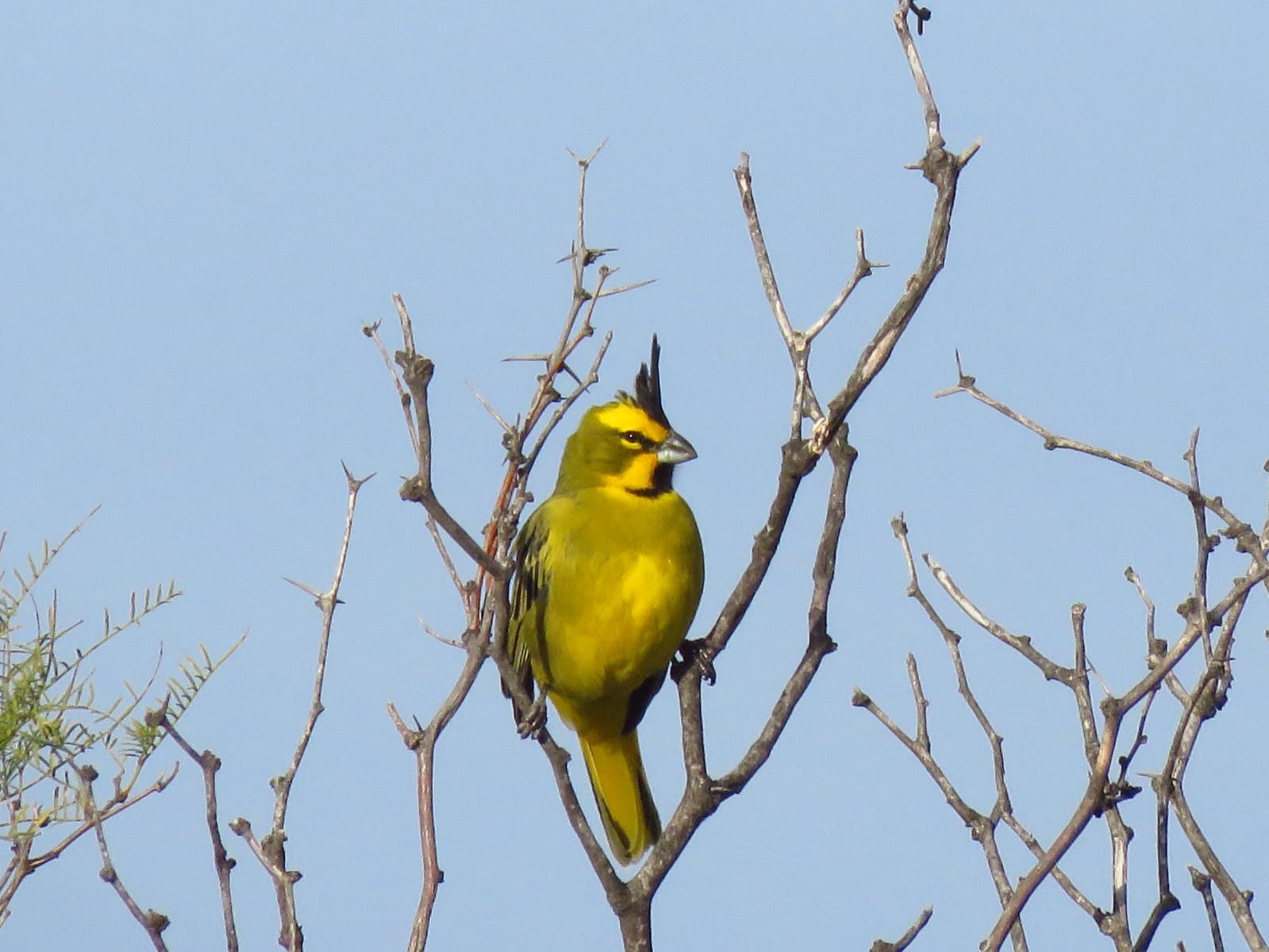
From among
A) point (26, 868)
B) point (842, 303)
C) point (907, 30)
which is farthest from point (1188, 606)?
point (26, 868)

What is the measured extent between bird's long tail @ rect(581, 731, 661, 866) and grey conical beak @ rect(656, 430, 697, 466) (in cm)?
98

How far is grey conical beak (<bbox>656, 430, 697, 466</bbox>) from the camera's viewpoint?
18.5ft

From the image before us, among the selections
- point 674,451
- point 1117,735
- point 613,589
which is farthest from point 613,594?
point 1117,735

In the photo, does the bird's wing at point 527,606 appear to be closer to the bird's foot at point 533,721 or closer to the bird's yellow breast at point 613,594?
the bird's yellow breast at point 613,594

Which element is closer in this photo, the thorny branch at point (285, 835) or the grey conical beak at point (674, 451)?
the thorny branch at point (285, 835)

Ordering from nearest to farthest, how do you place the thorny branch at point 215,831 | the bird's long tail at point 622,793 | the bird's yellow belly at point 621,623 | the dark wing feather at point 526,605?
the thorny branch at point 215,831 < the bird's yellow belly at point 621,623 < the dark wing feather at point 526,605 < the bird's long tail at point 622,793

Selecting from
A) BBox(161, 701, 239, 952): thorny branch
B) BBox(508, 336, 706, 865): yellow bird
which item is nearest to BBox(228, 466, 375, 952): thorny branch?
BBox(161, 701, 239, 952): thorny branch

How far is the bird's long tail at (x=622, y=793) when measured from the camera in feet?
18.9

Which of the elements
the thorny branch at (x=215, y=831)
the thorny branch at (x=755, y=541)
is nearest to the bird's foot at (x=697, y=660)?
the thorny branch at (x=755, y=541)

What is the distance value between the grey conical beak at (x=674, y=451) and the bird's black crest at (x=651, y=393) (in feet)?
0.24

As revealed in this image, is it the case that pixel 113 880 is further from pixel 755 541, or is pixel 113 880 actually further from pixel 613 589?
pixel 613 589

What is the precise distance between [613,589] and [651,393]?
2.63ft

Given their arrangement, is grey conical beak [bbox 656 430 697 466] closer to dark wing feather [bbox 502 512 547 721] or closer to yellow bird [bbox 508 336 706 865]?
yellow bird [bbox 508 336 706 865]

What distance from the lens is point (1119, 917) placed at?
2914 millimetres
